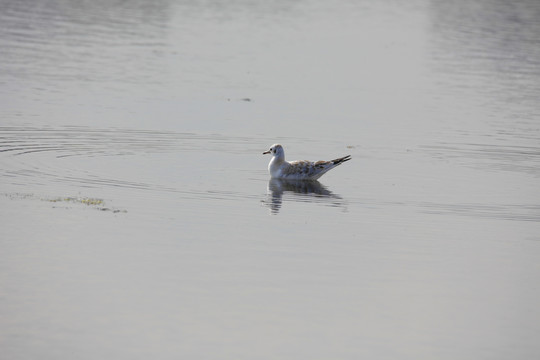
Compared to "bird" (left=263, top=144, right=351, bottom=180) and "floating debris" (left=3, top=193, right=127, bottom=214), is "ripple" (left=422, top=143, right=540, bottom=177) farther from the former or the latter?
"floating debris" (left=3, top=193, right=127, bottom=214)

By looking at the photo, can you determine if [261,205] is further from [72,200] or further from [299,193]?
[72,200]

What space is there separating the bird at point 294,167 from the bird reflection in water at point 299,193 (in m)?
0.14

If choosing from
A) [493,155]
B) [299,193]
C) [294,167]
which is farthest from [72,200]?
[493,155]

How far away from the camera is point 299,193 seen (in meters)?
20.0

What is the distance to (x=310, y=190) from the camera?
20.4 metres

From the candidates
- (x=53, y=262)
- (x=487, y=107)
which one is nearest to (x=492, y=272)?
(x=53, y=262)

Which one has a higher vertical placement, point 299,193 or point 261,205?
point 299,193

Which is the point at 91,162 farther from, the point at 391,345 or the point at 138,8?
the point at 138,8

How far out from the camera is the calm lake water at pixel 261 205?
11.9m

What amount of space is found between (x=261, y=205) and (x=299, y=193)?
1899mm

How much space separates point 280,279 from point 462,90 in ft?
72.3

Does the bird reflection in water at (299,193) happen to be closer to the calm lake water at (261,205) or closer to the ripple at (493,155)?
the calm lake water at (261,205)

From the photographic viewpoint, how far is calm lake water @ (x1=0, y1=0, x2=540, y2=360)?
11.9 metres

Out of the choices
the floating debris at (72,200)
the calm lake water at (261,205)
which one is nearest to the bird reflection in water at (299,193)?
the calm lake water at (261,205)
